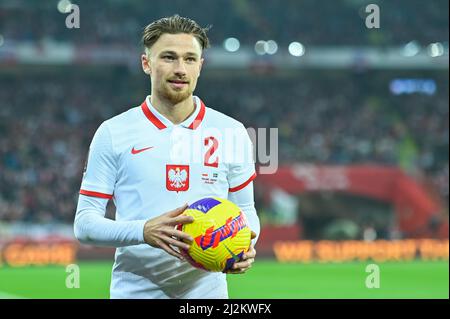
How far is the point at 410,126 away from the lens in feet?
110

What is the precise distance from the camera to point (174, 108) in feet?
14.4

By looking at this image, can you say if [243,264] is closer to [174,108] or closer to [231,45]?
[174,108]

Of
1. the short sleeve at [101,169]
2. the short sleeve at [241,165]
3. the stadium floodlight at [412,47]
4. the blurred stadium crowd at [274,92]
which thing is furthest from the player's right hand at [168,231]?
the stadium floodlight at [412,47]

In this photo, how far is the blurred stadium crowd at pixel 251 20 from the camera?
33.2m

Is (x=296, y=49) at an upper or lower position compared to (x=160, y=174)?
upper

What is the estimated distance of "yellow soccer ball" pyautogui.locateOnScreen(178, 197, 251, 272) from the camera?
4.03 m

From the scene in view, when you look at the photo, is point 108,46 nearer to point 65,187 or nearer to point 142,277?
point 65,187

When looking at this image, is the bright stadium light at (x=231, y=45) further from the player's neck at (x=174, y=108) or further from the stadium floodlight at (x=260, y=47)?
the player's neck at (x=174, y=108)

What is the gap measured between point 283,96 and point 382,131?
14.6 feet

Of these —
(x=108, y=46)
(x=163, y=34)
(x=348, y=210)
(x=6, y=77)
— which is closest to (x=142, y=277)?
(x=163, y=34)

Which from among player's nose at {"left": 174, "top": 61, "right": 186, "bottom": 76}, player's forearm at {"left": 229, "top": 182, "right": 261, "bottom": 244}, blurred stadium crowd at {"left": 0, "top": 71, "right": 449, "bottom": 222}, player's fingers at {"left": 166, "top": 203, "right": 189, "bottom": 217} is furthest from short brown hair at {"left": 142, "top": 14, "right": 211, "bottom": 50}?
blurred stadium crowd at {"left": 0, "top": 71, "right": 449, "bottom": 222}

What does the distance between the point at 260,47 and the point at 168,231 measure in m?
29.9

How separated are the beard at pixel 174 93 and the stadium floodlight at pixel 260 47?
29087mm

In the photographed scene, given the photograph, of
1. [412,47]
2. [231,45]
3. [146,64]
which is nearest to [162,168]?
[146,64]
